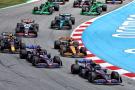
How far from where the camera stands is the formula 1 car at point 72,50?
1014 inches

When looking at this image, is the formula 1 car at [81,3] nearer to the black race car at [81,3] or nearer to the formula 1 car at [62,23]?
the black race car at [81,3]

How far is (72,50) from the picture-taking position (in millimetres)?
25969

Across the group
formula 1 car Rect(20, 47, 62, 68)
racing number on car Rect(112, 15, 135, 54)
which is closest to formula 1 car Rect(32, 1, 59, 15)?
racing number on car Rect(112, 15, 135, 54)

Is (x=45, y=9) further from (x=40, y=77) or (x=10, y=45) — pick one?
(x=40, y=77)

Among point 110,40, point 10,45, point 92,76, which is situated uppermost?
point 10,45

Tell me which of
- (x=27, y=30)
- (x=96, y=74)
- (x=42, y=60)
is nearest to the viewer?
(x=96, y=74)

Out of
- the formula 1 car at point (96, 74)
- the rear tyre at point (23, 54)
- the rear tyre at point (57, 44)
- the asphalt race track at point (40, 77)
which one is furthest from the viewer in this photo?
the rear tyre at point (57, 44)

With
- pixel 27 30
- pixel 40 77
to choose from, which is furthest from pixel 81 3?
pixel 40 77

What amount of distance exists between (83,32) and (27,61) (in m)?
9.65

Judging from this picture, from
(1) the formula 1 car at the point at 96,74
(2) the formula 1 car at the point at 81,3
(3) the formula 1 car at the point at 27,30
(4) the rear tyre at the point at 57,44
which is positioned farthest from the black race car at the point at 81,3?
(1) the formula 1 car at the point at 96,74

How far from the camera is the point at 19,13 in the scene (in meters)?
42.1

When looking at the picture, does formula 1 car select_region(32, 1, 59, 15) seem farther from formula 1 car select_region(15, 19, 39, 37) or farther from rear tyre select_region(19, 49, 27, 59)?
rear tyre select_region(19, 49, 27, 59)

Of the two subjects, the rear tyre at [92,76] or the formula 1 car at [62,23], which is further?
the formula 1 car at [62,23]

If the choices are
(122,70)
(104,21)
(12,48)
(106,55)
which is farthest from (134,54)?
(104,21)
